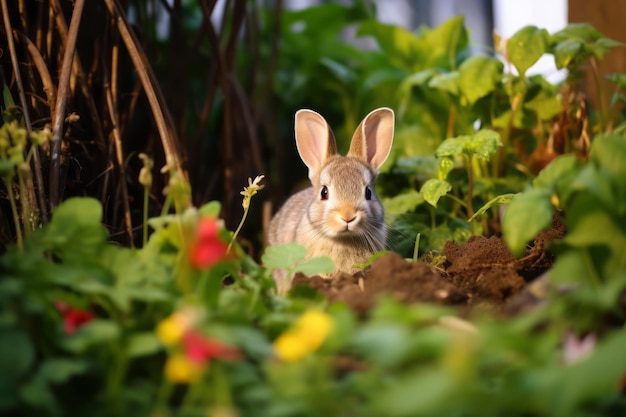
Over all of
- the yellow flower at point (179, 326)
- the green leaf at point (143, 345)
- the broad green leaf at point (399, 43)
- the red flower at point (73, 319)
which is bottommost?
the broad green leaf at point (399, 43)

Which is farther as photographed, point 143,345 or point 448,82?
point 448,82

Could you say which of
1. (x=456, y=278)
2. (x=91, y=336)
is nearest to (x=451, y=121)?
(x=456, y=278)

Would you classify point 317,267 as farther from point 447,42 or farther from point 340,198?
point 447,42

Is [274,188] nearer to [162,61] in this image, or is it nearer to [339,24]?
[162,61]

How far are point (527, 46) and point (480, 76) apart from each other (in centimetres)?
27

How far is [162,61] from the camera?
4.64 metres

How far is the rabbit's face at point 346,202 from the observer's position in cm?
340

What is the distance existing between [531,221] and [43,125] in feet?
6.45

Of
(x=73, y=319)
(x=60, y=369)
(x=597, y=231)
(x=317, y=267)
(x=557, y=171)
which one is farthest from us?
(x=317, y=267)

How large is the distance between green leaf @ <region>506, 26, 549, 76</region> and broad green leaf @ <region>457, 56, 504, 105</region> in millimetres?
121

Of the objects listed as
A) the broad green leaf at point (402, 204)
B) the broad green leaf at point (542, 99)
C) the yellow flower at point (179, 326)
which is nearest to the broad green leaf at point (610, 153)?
the yellow flower at point (179, 326)

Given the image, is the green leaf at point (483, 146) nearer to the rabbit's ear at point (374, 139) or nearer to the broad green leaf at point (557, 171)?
the rabbit's ear at point (374, 139)

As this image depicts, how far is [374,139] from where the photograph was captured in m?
3.86

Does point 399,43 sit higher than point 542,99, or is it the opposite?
point 399,43
